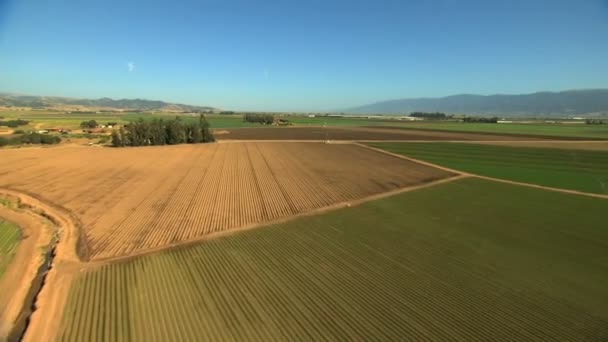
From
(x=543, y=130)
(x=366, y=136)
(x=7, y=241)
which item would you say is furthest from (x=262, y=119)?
(x=7, y=241)

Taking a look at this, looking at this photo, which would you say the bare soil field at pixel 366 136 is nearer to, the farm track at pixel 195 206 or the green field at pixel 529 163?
the green field at pixel 529 163

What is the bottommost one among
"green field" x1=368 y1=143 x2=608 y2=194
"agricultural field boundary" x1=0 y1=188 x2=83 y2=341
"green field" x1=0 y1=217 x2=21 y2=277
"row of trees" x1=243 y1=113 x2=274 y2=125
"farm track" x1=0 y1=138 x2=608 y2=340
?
"green field" x1=0 y1=217 x2=21 y2=277

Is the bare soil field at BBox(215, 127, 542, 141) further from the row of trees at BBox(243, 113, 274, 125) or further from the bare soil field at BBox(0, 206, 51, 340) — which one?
the bare soil field at BBox(0, 206, 51, 340)

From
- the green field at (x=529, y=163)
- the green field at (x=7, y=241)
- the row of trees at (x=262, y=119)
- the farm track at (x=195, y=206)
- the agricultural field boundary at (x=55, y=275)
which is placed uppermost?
the row of trees at (x=262, y=119)

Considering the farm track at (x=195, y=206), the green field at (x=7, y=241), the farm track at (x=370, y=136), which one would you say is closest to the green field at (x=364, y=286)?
the farm track at (x=195, y=206)

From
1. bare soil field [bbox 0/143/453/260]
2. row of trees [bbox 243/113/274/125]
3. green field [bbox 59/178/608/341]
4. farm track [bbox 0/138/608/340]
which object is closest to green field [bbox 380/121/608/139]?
row of trees [bbox 243/113/274/125]

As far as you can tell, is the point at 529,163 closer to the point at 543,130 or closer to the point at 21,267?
the point at 21,267
